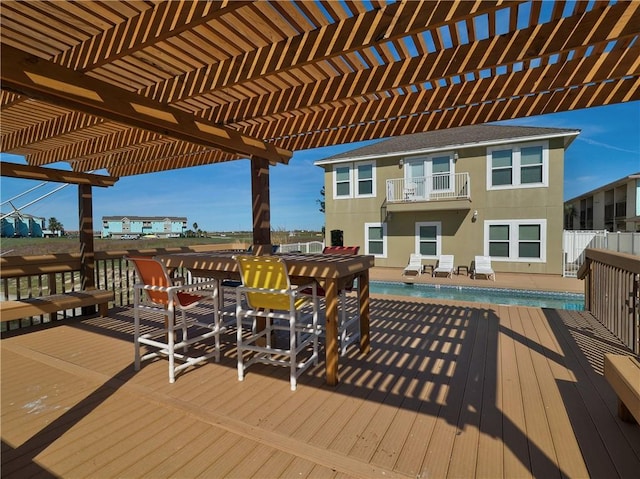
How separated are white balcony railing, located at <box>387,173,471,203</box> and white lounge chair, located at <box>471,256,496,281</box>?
2150 mm

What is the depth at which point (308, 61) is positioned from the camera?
83.0 inches

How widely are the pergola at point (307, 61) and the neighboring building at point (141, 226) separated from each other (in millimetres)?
55924

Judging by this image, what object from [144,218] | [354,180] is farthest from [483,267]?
[144,218]

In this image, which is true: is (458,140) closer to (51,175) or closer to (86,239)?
(86,239)

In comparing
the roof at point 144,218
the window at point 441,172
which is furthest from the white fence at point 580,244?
the roof at point 144,218

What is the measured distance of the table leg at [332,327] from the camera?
104 inches

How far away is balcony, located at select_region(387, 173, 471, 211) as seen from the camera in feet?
35.8

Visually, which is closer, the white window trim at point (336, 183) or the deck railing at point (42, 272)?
the deck railing at point (42, 272)

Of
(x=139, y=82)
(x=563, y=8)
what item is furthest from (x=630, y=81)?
(x=139, y=82)

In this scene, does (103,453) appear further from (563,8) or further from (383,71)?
(563,8)

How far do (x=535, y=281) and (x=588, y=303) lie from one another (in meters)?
4.47

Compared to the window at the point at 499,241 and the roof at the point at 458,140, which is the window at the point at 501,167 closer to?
the roof at the point at 458,140

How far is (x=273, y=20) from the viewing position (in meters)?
1.97

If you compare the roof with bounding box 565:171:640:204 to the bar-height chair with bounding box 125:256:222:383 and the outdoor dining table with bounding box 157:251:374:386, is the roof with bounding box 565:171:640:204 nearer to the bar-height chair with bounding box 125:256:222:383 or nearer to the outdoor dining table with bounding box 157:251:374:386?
the outdoor dining table with bounding box 157:251:374:386
